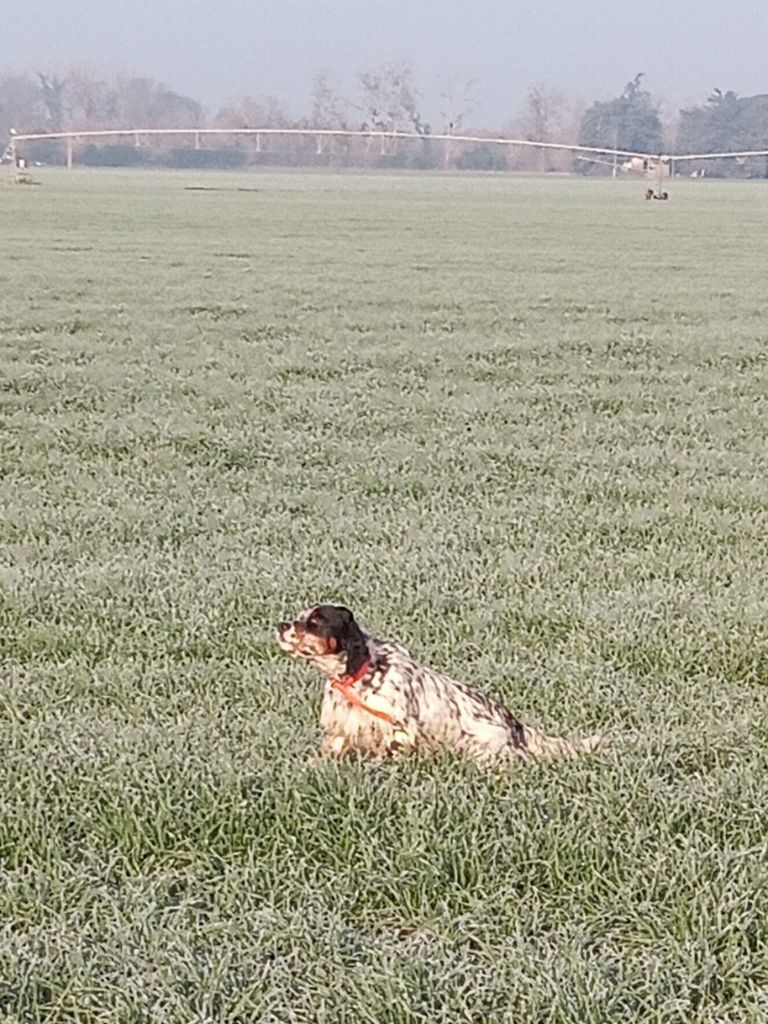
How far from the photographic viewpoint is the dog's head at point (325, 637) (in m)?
2.67

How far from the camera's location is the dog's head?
267cm

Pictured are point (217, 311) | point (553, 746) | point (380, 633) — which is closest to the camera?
point (553, 746)

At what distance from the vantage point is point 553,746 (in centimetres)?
285

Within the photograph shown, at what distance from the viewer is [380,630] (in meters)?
3.76

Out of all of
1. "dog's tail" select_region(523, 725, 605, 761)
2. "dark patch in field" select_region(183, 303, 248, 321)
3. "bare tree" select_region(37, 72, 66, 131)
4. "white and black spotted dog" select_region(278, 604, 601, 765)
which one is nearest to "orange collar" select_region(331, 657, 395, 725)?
"white and black spotted dog" select_region(278, 604, 601, 765)

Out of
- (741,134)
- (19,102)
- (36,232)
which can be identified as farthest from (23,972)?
(19,102)

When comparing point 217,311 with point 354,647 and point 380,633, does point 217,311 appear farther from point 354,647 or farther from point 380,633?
point 354,647

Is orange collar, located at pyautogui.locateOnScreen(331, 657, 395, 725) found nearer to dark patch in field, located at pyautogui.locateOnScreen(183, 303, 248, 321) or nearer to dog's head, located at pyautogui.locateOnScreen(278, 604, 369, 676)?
dog's head, located at pyautogui.locateOnScreen(278, 604, 369, 676)

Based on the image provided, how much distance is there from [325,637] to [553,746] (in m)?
0.56

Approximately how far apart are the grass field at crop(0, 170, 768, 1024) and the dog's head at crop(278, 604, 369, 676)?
224 mm

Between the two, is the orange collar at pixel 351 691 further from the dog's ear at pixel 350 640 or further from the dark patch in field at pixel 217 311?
the dark patch in field at pixel 217 311

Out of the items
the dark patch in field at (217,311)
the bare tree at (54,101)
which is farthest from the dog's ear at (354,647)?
the bare tree at (54,101)

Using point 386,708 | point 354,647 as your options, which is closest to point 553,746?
point 386,708

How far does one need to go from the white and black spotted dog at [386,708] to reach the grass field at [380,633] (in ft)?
0.24
